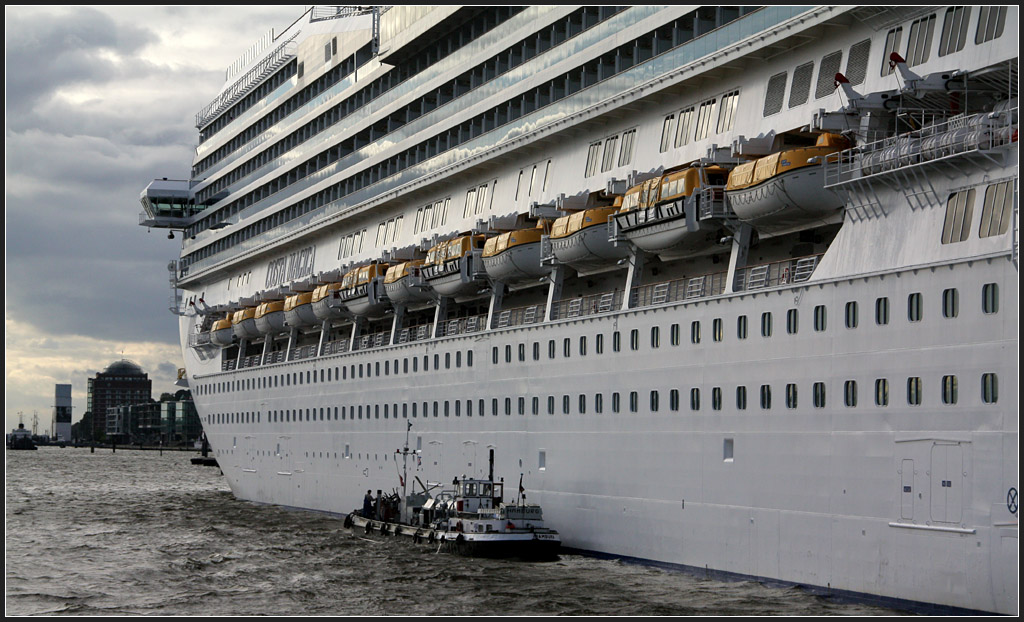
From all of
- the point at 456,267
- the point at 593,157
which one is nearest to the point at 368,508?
the point at 456,267

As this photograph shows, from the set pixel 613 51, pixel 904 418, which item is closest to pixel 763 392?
pixel 904 418

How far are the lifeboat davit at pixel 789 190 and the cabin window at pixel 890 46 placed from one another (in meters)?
1.67

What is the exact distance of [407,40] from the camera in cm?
4734

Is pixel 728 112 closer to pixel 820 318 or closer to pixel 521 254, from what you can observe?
pixel 820 318

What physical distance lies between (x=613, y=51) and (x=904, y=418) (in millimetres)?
15859

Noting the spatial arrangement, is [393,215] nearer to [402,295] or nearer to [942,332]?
[402,295]

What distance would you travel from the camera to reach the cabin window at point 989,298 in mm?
20891

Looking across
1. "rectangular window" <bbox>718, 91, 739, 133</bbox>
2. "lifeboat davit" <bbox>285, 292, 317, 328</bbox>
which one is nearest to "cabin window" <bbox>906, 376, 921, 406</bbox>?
"rectangular window" <bbox>718, 91, 739, 133</bbox>

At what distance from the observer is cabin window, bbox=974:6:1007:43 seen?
22.8 meters

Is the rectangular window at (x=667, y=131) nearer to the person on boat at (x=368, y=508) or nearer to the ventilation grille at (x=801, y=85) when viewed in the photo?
the ventilation grille at (x=801, y=85)

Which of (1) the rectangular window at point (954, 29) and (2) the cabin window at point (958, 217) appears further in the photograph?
(1) the rectangular window at point (954, 29)

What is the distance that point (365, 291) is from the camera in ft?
154

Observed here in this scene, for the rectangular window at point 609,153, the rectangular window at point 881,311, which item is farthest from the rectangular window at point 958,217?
the rectangular window at point 609,153

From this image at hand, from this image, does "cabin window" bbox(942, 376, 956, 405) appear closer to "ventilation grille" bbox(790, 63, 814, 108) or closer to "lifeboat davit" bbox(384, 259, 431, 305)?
"ventilation grille" bbox(790, 63, 814, 108)
